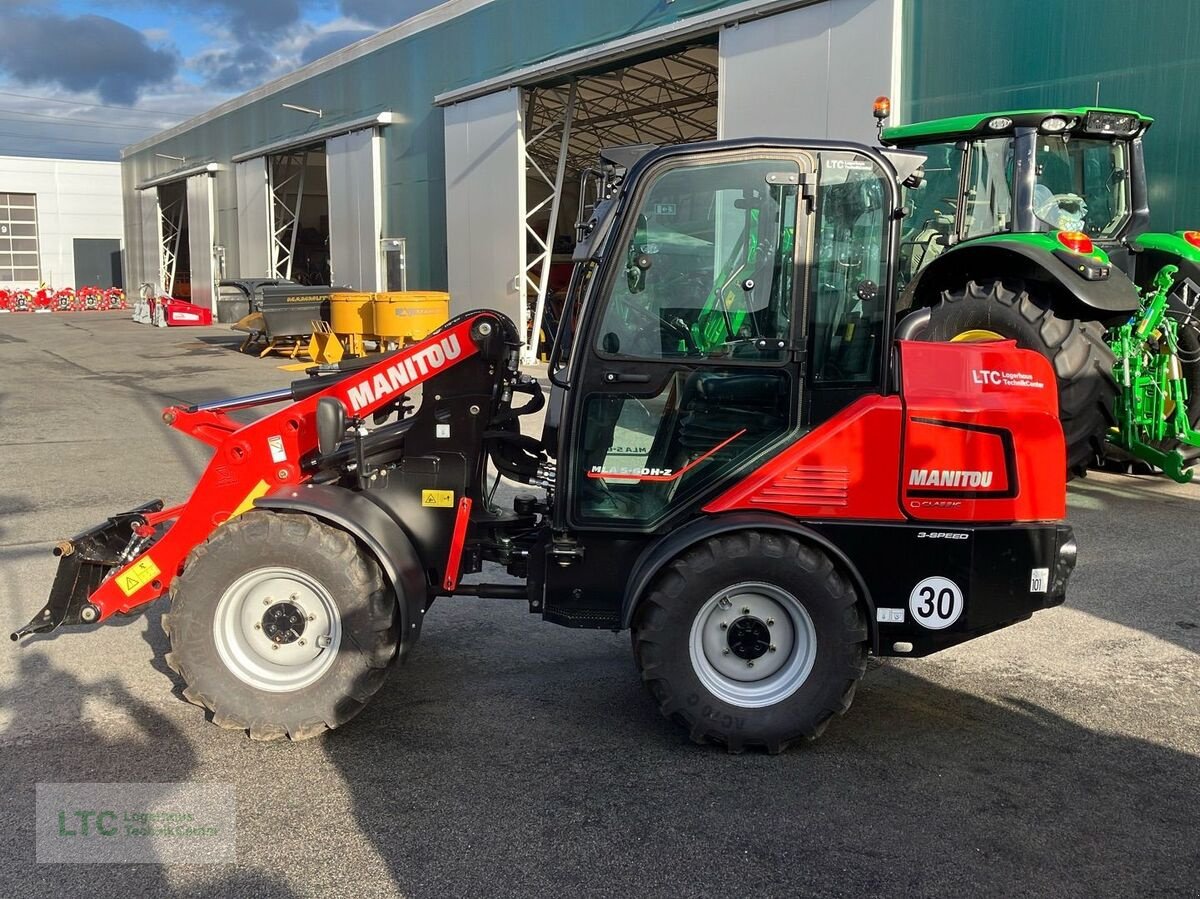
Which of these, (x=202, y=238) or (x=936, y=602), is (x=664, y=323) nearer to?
(x=936, y=602)

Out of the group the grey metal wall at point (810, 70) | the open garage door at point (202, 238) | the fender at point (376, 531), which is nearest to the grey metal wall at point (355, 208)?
the open garage door at point (202, 238)

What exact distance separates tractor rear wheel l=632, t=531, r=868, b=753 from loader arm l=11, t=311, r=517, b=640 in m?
1.26

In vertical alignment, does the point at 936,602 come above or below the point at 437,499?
below

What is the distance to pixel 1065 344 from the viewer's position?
689 cm

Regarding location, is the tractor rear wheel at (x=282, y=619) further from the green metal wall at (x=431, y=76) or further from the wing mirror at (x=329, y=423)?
the green metal wall at (x=431, y=76)

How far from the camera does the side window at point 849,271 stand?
3.80 metres

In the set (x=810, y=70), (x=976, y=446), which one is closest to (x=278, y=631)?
(x=976, y=446)

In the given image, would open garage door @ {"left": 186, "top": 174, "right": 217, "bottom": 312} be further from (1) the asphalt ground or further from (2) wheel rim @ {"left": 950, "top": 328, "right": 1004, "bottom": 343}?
(2) wheel rim @ {"left": 950, "top": 328, "right": 1004, "bottom": 343}

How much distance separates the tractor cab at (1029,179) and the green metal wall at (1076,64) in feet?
6.90

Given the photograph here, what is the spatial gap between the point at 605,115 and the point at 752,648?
21555mm

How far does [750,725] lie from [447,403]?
1.73 metres

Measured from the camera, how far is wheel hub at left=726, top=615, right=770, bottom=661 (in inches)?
152

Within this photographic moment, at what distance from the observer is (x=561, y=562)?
3.99m

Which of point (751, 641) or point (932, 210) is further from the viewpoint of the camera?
point (932, 210)
